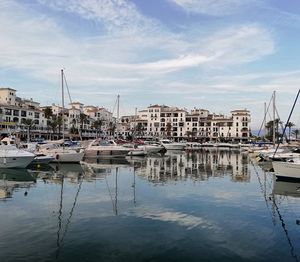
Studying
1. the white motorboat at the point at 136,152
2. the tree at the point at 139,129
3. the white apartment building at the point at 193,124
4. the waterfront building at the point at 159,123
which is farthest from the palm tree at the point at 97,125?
the white motorboat at the point at 136,152

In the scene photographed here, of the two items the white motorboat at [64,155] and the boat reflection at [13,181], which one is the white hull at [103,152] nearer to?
the white motorboat at [64,155]

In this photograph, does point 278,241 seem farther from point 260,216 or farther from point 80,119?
point 80,119

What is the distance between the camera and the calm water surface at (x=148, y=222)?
40.8 feet

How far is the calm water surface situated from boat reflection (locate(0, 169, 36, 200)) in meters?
0.21

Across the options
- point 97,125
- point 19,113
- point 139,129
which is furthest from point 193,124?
point 19,113

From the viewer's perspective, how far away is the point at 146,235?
47.4 ft

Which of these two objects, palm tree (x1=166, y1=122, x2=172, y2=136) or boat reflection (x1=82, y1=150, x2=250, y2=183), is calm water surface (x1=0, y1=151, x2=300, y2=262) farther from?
palm tree (x1=166, y1=122, x2=172, y2=136)

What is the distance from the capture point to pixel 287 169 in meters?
30.6

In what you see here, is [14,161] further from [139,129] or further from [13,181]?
[139,129]

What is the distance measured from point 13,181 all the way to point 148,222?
17.9 meters

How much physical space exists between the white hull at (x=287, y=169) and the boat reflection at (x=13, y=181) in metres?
21.3

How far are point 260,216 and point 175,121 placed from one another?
169 meters

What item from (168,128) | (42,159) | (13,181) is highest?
(168,128)

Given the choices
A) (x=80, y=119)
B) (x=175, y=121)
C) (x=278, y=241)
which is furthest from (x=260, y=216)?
(x=175, y=121)
